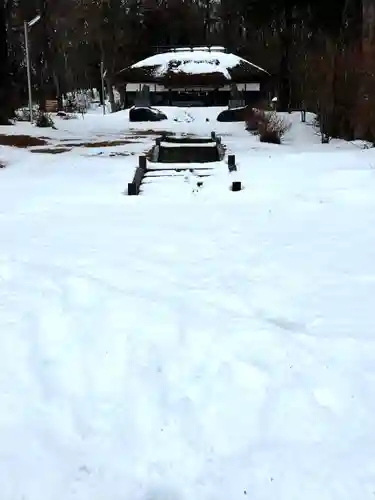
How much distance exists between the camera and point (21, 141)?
19906mm

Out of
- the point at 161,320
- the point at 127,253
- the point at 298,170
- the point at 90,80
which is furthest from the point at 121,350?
the point at 90,80

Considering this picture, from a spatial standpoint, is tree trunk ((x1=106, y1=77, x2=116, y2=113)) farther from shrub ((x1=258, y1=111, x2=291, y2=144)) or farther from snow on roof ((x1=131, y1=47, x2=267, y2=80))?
shrub ((x1=258, y1=111, x2=291, y2=144))

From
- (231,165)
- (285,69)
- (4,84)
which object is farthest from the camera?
(285,69)

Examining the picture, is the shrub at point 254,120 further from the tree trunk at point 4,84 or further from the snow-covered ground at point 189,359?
the snow-covered ground at point 189,359

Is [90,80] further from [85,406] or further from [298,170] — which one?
[85,406]

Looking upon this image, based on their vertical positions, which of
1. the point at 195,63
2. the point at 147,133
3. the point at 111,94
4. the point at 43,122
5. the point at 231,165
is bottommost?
Result: the point at 231,165

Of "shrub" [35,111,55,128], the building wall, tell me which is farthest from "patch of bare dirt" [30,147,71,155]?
the building wall

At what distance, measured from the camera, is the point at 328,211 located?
26.2 feet

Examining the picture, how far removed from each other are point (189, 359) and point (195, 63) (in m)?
34.8

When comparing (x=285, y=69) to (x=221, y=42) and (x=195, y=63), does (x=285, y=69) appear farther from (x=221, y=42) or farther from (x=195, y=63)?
(x=221, y=42)

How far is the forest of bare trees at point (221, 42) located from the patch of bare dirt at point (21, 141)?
4.82m

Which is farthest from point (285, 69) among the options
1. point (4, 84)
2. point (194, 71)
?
point (4, 84)

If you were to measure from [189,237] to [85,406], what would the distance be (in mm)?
3455

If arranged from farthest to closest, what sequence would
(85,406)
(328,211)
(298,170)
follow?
1. (298,170)
2. (328,211)
3. (85,406)
